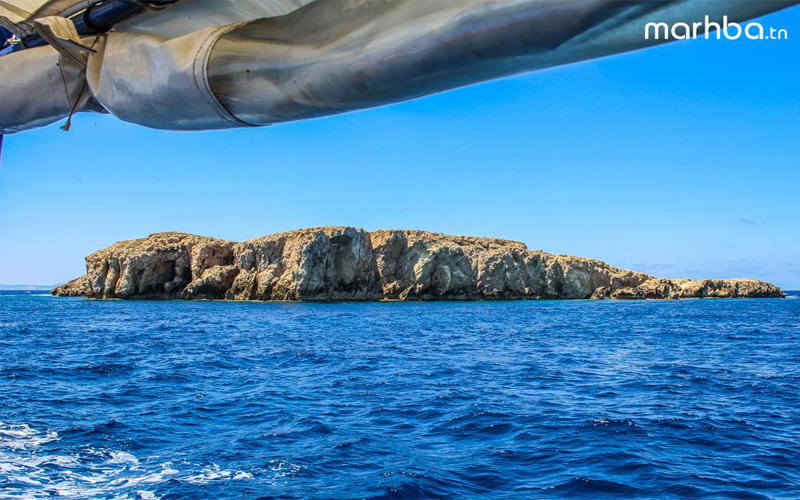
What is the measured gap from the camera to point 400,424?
12.6 m

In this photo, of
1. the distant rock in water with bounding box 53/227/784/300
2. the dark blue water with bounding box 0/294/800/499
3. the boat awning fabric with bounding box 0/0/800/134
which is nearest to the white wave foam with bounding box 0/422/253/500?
the dark blue water with bounding box 0/294/800/499

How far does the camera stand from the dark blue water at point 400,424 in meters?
9.11

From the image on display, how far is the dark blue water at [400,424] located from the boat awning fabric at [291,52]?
21.3 feet

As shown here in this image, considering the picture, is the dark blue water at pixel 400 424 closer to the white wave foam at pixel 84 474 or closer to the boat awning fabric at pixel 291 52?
the white wave foam at pixel 84 474

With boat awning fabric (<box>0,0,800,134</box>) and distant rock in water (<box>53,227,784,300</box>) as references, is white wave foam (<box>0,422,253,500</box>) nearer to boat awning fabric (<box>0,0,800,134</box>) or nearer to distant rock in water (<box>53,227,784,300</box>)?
boat awning fabric (<box>0,0,800,134</box>)

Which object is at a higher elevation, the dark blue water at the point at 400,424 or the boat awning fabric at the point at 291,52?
the boat awning fabric at the point at 291,52

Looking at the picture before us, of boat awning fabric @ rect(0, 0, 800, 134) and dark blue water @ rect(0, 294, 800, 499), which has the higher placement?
boat awning fabric @ rect(0, 0, 800, 134)

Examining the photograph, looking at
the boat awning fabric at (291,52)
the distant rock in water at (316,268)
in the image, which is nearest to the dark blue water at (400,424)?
Result: the boat awning fabric at (291,52)

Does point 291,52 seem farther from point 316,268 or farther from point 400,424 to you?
point 316,268

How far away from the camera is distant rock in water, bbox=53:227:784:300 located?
87938 mm

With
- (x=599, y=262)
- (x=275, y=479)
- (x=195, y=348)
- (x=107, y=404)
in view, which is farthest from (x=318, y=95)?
(x=599, y=262)

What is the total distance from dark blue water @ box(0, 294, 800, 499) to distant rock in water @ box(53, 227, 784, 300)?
62.3m

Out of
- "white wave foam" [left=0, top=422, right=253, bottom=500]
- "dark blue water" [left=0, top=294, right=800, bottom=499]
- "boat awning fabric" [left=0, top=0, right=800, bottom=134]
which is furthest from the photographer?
"dark blue water" [left=0, top=294, right=800, bottom=499]

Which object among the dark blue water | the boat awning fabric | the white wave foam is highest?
the boat awning fabric
